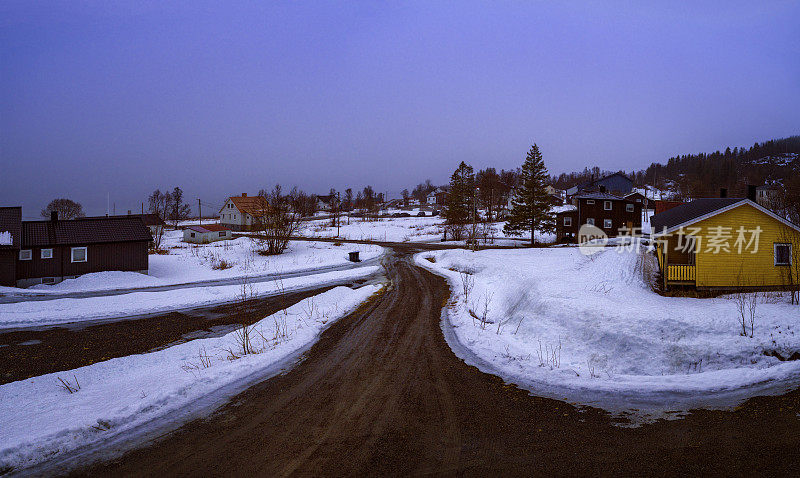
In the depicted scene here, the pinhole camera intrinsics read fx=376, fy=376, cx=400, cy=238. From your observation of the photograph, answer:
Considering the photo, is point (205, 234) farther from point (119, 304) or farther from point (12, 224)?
point (119, 304)

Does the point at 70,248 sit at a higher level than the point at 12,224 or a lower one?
lower

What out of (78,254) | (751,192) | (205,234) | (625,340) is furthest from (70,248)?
(751,192)

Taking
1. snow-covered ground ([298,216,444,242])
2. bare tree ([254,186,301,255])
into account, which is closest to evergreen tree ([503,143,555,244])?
snow-covered ground ([298,216,444,242])

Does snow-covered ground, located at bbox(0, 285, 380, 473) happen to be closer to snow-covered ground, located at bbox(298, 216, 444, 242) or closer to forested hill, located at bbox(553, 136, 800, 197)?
snow-covered ground, located at bbox(298, 216, 444, 242)

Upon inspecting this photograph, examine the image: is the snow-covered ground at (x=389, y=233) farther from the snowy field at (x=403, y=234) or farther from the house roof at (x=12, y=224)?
the house roof at (x=12, y=224)

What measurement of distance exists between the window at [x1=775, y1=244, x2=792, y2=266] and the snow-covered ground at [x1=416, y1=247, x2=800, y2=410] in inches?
228

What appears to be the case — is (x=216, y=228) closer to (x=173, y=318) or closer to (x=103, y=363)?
(x=173, y=318)

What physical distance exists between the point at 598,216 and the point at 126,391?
157 ft

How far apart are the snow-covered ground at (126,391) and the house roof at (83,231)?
23.7 m

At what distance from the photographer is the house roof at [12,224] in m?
25.5

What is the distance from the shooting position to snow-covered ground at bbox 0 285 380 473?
5.90m

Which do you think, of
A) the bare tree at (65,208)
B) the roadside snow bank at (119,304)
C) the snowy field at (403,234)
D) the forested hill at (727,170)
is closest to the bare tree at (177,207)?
the bare tree at (65,208)

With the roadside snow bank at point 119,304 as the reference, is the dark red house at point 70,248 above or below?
above

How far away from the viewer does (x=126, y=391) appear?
7.68 meters
